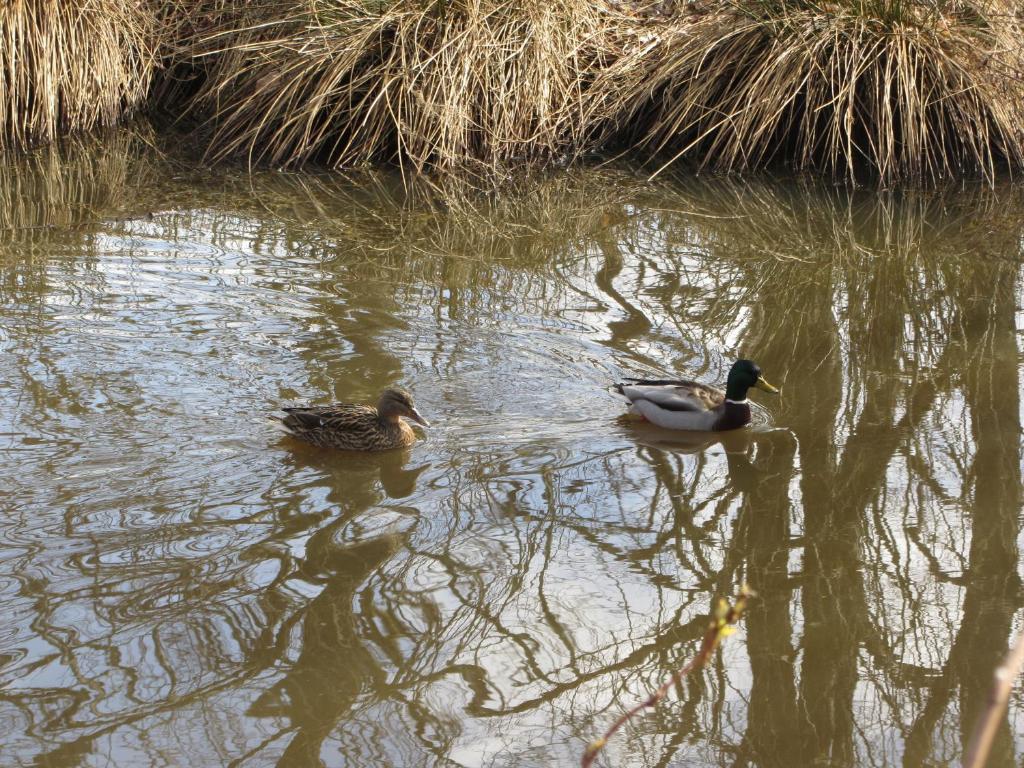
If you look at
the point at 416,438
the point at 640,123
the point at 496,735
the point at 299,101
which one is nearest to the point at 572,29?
the point at 640,123

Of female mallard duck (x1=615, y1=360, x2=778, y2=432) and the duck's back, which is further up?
female mallard duck (x1=615, y1=360, x2=778, y2=432)

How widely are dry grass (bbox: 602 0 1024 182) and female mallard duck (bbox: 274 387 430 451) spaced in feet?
18.8

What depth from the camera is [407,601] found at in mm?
4305

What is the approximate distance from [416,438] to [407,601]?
1.63m

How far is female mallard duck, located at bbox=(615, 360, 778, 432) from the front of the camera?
5.86m

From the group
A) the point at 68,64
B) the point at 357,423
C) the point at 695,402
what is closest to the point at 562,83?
the point at 68,64

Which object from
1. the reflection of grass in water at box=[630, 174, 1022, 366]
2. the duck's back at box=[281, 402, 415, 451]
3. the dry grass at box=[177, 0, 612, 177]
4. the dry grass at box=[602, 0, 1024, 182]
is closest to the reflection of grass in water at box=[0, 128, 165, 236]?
the dry grass at box=[177, 0, 612, 177]

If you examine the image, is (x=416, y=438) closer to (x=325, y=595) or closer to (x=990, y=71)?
(x=325, y=595)

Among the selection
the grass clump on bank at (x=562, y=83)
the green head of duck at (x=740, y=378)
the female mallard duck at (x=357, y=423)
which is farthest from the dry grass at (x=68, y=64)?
the green head of duck at (x=740, y=378)

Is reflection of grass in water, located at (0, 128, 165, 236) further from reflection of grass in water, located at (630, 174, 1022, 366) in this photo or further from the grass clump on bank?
reflection of grass in water, located at (630, 174, 1022, 366)

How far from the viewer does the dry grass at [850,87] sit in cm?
1043

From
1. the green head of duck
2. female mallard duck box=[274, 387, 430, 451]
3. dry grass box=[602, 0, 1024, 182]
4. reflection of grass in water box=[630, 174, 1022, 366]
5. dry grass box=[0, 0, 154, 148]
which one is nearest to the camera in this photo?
female mallard duck box=[274, 387, 430, 451]

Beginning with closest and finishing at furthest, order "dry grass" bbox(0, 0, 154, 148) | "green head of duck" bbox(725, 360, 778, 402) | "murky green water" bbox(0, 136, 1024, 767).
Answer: "murky green water" bbox(0, 136, 1024, 767)
"green head of duck" bbox(725, 360, 778, 402)
"dry grass" bbox(0, 0, 154, 148)

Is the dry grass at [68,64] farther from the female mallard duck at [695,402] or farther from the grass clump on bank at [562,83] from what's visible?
the female mallard duck at [695,402]
